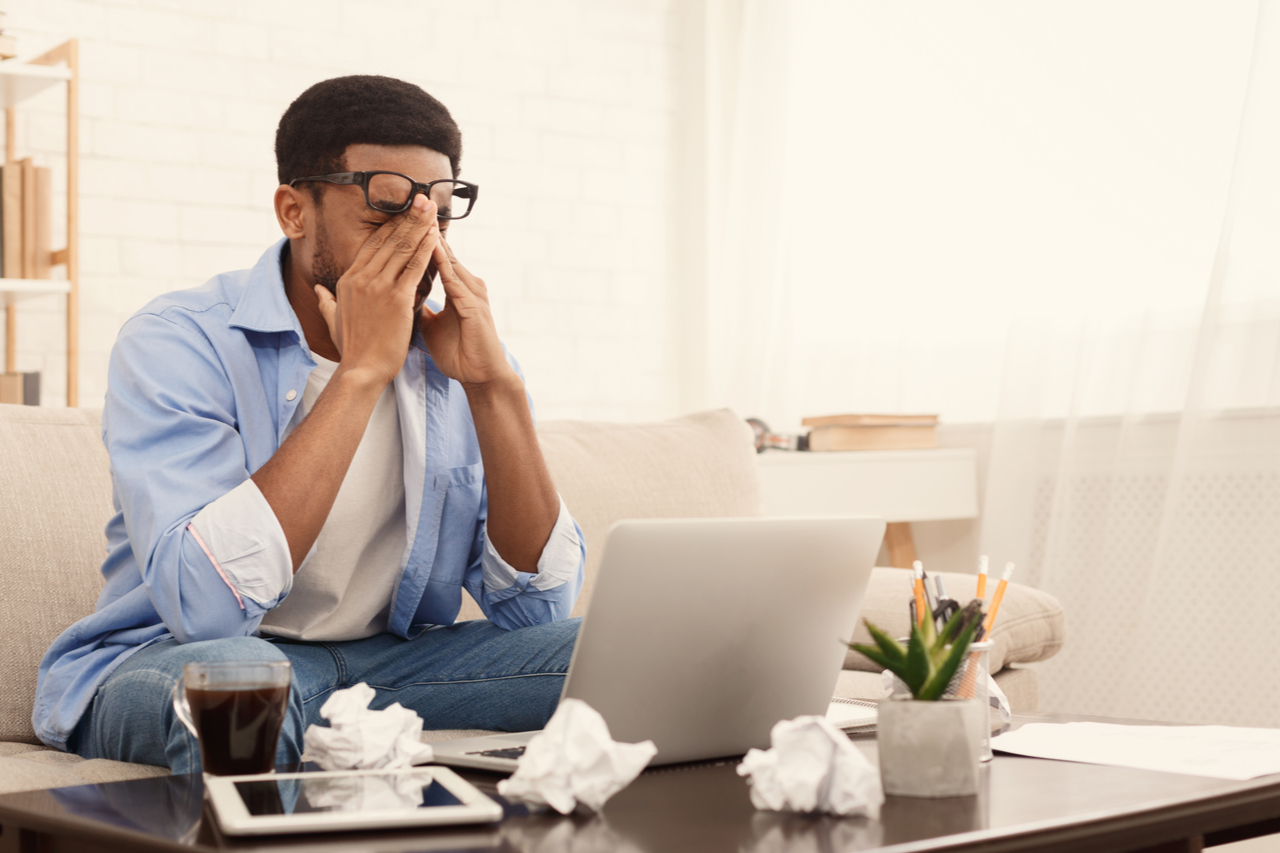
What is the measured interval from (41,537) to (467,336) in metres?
0.56

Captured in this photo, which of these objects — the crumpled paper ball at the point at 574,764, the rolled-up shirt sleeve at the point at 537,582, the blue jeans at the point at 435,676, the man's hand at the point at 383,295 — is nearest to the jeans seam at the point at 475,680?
the blue jeans at the point at 435,676

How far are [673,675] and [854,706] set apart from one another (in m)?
0.39

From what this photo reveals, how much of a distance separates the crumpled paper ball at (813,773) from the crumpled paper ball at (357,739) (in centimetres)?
28

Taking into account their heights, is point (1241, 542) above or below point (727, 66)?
below

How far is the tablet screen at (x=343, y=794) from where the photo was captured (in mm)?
770

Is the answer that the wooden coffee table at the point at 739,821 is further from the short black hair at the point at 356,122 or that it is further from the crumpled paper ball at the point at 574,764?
the short black hair at the point at 356,122

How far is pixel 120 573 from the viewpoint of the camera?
1366mm

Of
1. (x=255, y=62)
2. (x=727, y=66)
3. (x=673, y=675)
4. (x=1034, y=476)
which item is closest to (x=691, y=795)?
(x=673, y=675)

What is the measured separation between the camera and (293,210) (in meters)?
1.50

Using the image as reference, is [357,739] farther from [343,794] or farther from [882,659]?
[882,659]

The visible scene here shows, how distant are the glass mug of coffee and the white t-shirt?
0.51 metres

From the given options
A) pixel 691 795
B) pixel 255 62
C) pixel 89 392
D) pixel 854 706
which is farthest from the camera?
pixel 255 62

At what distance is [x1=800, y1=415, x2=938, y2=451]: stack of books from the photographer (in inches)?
109

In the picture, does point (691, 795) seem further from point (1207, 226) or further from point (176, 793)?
point (1207, 226)
